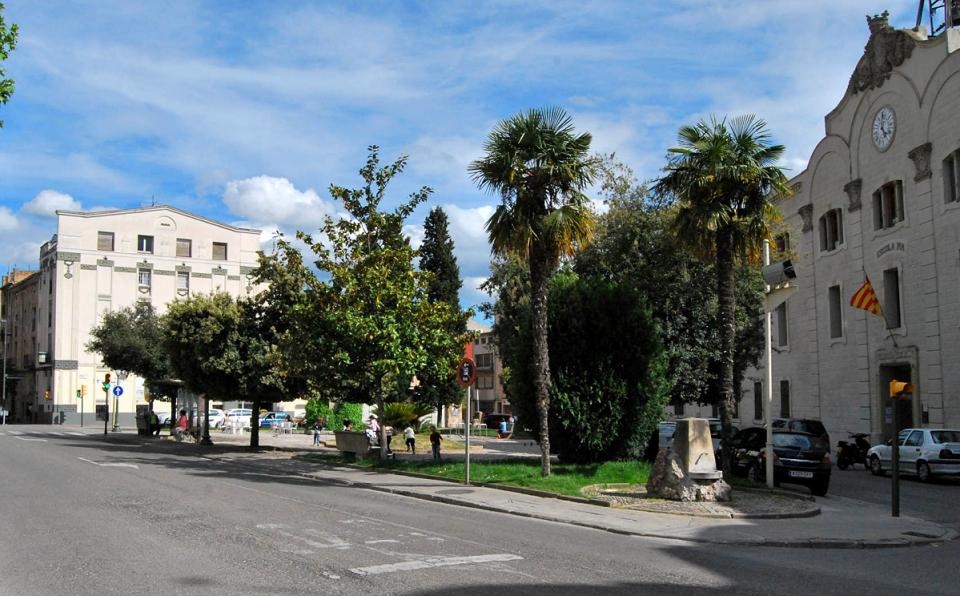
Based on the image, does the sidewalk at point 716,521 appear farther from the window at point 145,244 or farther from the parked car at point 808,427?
the window at point 145,244

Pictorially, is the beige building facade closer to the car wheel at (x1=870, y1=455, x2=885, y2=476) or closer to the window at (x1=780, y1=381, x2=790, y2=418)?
the window at (x1=780, y1=381, x2=790, y2=418)

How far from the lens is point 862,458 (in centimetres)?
3033

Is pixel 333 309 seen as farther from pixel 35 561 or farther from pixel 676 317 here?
pixel 35 561

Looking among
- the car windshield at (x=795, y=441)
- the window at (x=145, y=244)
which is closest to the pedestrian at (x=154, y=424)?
the window at (x=145, y=244)

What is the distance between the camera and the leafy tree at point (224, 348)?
31.8 m

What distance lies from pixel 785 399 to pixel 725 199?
76.7ft

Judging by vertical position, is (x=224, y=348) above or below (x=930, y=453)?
above

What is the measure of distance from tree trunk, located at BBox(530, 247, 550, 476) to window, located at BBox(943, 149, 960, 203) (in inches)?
714

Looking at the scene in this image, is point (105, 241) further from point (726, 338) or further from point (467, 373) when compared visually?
point (726, 338)

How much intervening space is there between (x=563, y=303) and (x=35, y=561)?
1534cm

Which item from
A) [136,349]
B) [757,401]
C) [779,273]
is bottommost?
[757,401]

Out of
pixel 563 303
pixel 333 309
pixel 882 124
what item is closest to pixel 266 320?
pixel 333 309

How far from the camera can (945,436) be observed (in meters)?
25.1

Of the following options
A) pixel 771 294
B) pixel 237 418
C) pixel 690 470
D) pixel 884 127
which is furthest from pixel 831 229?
pixel 237 418
